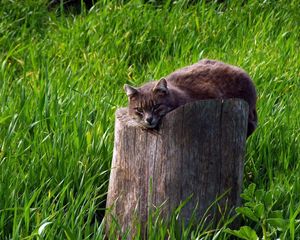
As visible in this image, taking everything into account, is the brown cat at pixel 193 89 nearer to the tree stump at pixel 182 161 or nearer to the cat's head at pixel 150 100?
the cat's head at pixel 150 100

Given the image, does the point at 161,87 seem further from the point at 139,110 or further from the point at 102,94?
the point at 102,94

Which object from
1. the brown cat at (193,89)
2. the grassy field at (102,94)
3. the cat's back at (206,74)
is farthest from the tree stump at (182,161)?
the cat's back at (206,74)

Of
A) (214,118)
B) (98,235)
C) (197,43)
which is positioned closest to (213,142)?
(214,118)

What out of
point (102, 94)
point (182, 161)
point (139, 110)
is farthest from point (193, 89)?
point (102, 94)

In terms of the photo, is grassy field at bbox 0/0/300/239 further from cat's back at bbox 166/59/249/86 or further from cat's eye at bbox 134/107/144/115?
cat's back at bbox 166/59/249/86

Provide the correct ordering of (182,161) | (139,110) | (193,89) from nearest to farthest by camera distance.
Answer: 1. (182,161)
2. (139,110)
3. (193,89)

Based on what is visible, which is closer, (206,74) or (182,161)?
(182,161)

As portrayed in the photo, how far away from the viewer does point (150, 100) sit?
427cm

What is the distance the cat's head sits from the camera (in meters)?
4.15

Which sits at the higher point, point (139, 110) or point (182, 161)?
point (139, 110)

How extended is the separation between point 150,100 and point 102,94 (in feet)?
3.93

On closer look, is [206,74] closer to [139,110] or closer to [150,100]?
[150,100]

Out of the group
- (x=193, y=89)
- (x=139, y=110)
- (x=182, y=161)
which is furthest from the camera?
(x=193, y=89)

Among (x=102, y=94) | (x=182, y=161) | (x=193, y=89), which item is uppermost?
(x=193, y=89)
